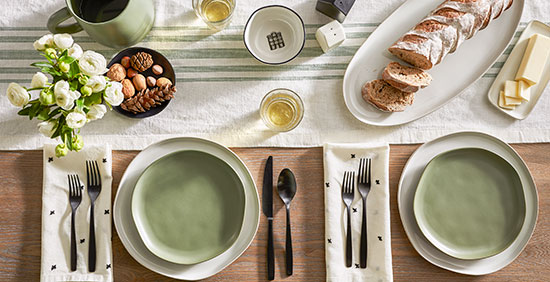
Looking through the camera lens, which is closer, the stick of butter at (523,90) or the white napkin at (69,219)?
the white napkin at (69,219)

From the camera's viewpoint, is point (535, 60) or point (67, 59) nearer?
point (67, 59)

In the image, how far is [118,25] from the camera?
1.06 metres

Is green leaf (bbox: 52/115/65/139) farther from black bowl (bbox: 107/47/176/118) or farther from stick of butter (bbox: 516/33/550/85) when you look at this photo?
stick of butter (bbox: 516/33/550/85)

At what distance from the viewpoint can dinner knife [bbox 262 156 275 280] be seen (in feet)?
3.86

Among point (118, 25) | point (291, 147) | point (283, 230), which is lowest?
point (283, 230)

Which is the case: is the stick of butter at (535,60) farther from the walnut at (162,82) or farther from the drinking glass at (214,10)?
the walnut at (162,82)

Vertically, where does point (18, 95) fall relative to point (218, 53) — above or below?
below

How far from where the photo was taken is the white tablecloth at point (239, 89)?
121 cm

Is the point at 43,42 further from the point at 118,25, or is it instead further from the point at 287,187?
the point at 287,187

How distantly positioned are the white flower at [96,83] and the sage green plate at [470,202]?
90 centimetres

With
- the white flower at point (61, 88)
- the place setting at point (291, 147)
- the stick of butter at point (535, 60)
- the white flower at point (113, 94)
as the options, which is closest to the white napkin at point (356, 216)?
the place setting at point (291, 147)

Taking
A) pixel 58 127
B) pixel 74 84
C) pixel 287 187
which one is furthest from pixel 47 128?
pixel 287 187

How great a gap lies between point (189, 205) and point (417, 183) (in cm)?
68

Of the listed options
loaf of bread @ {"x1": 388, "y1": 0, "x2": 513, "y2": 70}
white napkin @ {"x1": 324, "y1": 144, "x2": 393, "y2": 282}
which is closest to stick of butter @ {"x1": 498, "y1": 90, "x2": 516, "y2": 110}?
loaf of bread @ {"x1": 388, "y1": 0, "x2": 513, "y2": 70}
